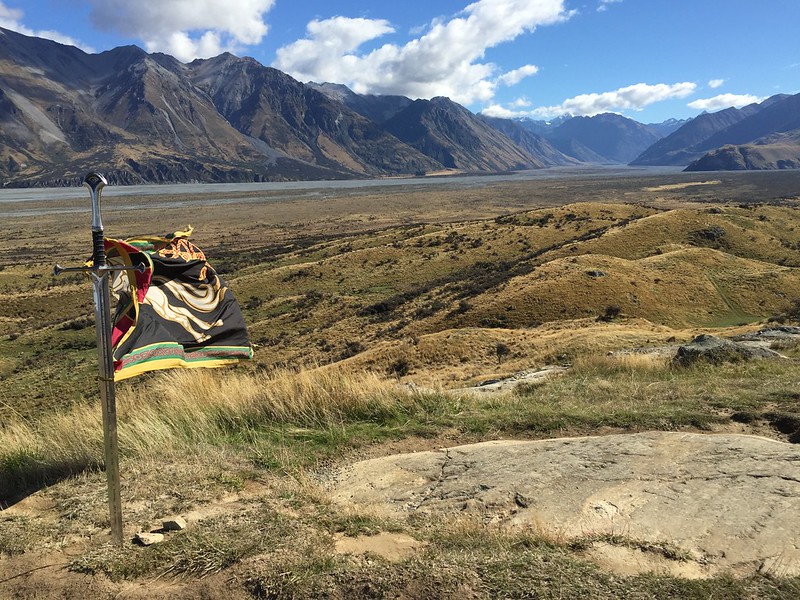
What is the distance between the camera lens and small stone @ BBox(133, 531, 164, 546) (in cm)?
435

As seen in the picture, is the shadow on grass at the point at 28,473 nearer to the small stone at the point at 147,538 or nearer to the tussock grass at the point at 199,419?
the tussock grass at the point at 199,419

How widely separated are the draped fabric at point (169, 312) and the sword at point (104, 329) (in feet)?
1.33

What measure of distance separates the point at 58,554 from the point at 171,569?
107cm

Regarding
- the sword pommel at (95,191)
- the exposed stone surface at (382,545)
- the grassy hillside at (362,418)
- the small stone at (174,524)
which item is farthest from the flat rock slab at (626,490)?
the sword pommel at (95,191)

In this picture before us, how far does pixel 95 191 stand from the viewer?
4.01 m

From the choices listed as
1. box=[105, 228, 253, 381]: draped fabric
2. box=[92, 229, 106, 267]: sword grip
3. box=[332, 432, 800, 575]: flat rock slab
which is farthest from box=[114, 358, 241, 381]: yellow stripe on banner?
box=[332, 432, 800, 575]: flat rock slab

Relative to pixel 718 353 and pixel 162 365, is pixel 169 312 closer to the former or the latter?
pixel 162 365

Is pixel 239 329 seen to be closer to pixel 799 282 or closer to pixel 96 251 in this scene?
pixel 96 251

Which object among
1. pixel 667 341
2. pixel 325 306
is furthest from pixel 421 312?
pixel 667 341

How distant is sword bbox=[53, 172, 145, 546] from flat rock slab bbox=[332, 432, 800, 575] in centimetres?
219

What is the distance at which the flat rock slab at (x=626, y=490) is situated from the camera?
4.39 m

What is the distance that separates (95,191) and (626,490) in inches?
220

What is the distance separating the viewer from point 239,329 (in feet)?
20.7

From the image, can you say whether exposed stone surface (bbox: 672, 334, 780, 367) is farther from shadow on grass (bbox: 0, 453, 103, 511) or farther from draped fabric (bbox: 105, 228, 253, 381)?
shadow on grass (bbox: 0, 453, 103, 511)
